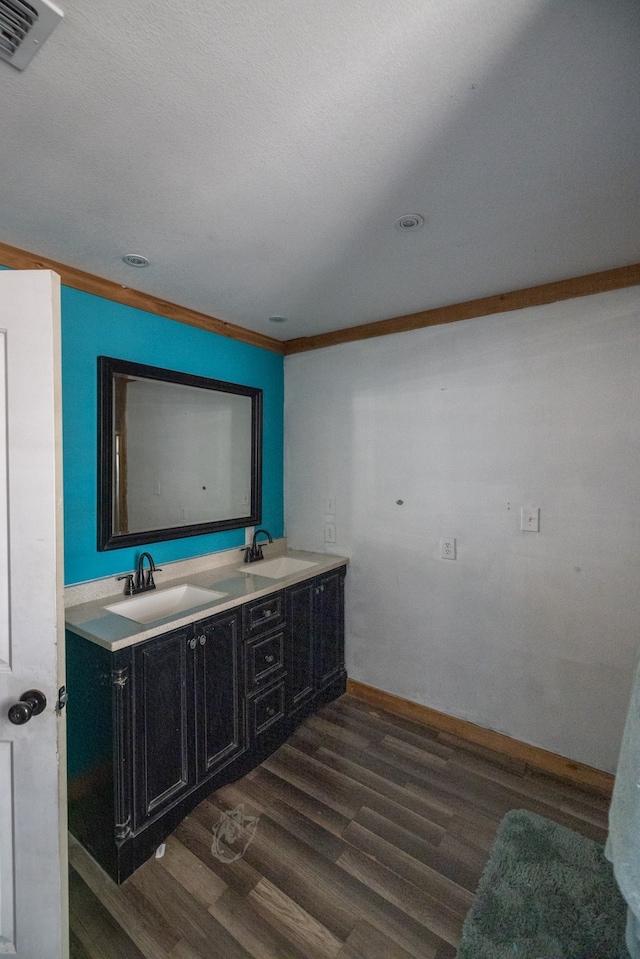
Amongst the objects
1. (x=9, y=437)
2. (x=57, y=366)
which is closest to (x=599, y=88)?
(x=57, y=366)

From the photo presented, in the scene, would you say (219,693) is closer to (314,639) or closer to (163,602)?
(163,602)

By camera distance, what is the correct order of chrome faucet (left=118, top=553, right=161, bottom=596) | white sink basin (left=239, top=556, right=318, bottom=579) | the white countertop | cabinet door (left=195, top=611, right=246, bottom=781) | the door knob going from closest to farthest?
1. the door knob
2. the white countertop
3. cabinet door (left=195, top=611, right=246, bottom=781)
4. chrome faucet (left=118, top=553, right=161, bottom=596)
5. white sink basin (left=239, top=556, right=318, bottom=579)

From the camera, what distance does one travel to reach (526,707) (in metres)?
2.16

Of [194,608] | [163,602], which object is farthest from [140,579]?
[194,608]

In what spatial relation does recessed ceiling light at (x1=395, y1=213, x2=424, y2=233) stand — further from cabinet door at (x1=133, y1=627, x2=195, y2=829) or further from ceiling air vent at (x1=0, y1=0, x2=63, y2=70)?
cabinet door at (x1=133, y1=627, x2=195, y2=829)

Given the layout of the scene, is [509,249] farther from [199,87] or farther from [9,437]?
[9,437]

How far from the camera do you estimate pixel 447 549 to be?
2369mm

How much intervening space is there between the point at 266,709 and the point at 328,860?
70 centimetres

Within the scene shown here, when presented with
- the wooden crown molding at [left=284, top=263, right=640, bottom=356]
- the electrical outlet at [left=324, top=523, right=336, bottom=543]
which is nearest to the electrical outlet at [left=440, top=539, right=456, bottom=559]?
the electrical outlet at [left=324, top=523, right=336, bottom=543]

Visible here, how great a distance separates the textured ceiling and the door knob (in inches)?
59.2

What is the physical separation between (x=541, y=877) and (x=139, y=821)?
1.53 m

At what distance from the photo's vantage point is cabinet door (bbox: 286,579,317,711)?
2299mm

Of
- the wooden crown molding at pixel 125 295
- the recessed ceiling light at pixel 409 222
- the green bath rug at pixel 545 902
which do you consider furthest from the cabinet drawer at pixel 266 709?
the recessed ceiling light at pixel 409 222

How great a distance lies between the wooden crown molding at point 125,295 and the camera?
5.55ft
